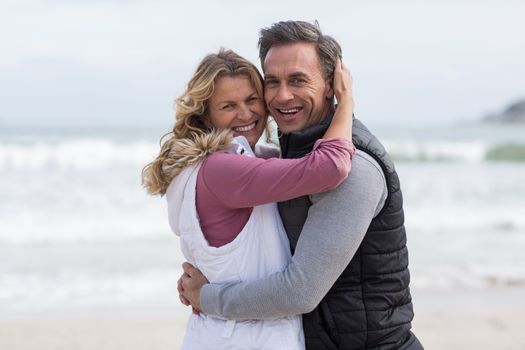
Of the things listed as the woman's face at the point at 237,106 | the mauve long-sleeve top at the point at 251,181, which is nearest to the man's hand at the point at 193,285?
the mauve long-sleeve top at the point at 251,181

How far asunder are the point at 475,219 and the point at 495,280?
4.50 meters

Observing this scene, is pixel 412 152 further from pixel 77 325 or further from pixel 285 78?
pixel 285 78

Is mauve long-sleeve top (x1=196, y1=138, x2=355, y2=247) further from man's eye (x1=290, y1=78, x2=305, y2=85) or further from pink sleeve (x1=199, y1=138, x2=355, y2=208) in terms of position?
man's eye (x1=290, y1=78, x2=305, y2=85)

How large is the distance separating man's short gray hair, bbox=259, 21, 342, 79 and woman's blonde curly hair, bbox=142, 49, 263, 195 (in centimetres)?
15

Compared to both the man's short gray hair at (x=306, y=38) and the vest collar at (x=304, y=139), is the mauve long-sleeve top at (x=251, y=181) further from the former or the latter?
the man's short gray hair at (x=306, y=38)

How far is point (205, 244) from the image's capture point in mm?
Result: 2506

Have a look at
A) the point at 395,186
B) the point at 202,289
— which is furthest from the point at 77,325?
the point at 395,186

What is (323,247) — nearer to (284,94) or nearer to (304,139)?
(304,139)

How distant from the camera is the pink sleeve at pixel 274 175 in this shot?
2301 mm

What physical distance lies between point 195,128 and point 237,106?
181 millimetres

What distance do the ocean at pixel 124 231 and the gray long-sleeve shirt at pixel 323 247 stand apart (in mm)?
4755

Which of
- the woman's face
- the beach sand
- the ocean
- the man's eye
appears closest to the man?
the man's eye

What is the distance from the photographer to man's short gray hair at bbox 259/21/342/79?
2.56 m

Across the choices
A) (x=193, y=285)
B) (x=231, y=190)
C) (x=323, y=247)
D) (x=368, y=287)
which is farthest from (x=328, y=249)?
(x=193, y=285)
